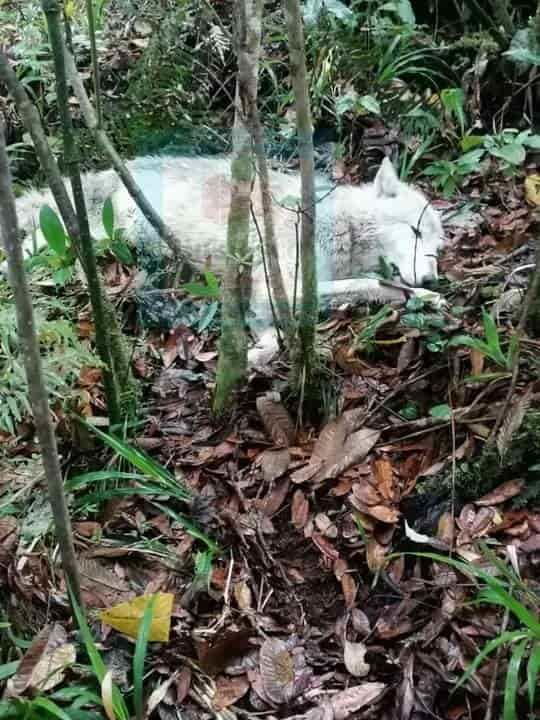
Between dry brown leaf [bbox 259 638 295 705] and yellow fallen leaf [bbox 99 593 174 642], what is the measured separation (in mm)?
275

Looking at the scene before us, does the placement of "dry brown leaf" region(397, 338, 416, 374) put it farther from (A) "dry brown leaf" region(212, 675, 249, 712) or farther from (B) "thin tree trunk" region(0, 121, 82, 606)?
(B) "thin tree trunk" region(0, 121, 82, 606)

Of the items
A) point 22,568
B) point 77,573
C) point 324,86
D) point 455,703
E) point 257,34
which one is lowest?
point 455,703

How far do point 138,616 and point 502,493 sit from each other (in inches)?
41.1

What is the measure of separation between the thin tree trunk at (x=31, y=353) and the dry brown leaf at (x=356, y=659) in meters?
0.75

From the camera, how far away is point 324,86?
414 centimetres

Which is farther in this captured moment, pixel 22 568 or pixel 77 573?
pixel 22 568

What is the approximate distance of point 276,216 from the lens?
12.1 feet

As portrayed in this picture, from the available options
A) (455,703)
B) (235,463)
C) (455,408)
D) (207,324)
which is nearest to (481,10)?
(207,324)

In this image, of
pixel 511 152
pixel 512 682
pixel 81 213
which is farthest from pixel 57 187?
pixel 511 152

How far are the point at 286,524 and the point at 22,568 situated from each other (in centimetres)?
77

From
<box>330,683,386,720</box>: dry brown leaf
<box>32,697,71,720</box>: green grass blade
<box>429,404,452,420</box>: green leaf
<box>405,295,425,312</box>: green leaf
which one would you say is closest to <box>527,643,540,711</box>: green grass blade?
<box>330,683,386,720</box>: dry brown leaf

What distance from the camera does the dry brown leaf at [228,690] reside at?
1890 millimetres

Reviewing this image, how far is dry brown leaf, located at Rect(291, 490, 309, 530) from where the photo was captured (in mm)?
2305

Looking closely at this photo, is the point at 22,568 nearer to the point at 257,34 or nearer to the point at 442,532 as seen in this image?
the point at 442,532
